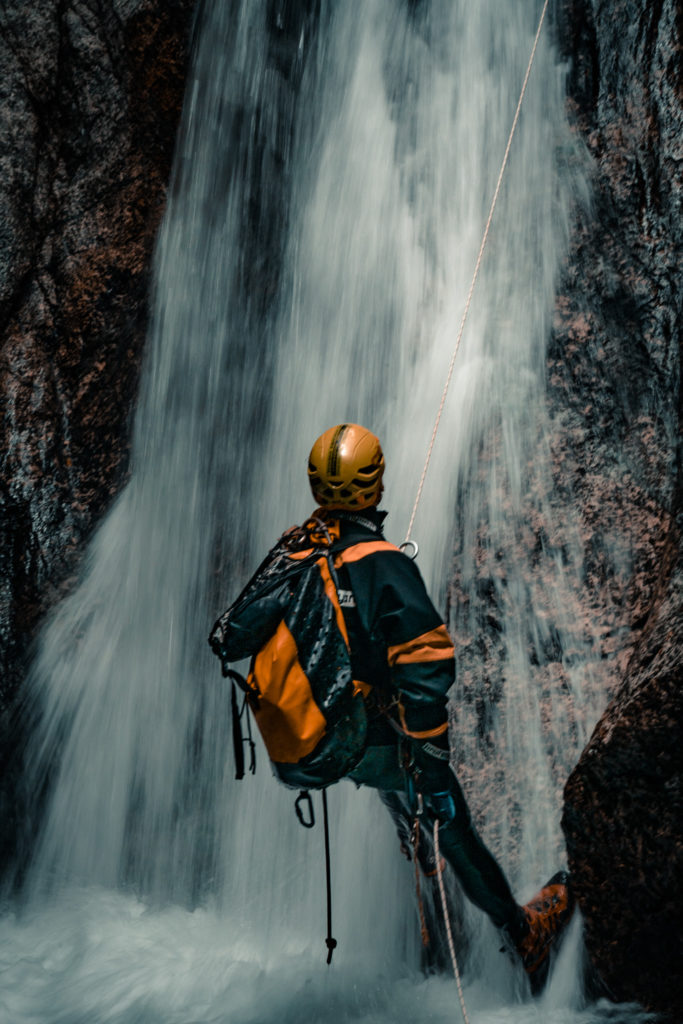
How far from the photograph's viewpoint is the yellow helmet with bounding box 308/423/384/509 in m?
2.99

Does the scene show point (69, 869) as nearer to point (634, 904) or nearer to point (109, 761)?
point (109, 761)

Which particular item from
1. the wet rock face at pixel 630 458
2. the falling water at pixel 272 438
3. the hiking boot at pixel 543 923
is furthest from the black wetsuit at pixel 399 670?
the falling water at pixel 272 438

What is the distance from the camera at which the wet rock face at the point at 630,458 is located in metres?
3.14

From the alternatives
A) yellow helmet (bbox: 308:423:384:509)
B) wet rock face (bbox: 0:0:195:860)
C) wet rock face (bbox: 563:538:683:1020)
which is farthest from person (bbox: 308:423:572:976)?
wet rock face (bbox: 0:0:195:860)

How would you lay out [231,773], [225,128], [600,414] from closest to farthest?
[600,414], [231,773], [225,128]

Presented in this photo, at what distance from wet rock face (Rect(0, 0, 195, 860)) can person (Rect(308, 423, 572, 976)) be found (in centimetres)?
304

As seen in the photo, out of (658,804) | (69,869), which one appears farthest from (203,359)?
(658,804)

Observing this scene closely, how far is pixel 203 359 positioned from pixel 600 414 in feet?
9.90

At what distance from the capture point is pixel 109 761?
18.2 feet

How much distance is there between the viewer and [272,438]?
5.87 m

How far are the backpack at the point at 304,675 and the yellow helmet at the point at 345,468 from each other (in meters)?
0.16

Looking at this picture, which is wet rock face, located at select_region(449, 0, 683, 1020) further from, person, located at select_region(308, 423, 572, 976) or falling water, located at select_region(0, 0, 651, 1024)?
person, located at select_region(308, 423, 572, 976)

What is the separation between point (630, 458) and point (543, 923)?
2.35 meters

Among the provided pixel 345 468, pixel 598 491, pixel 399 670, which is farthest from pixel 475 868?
pixel 598 491
